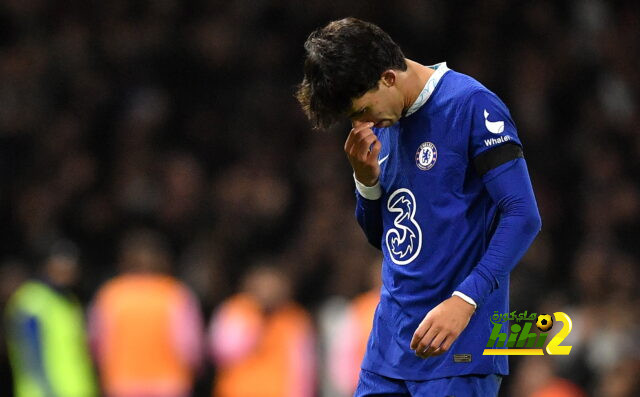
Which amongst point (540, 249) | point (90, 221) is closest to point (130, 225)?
point (90, 221)

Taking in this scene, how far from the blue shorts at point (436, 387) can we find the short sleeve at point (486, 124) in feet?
2.02

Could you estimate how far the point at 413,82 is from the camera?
3.30 m

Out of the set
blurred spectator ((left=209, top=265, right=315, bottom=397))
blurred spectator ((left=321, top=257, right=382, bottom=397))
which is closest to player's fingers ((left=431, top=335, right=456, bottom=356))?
blurred spectator ((left=321, top=257, right=382, bottom=397))

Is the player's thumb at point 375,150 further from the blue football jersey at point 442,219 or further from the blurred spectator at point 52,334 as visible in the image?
the blurred spectator at point 52,334

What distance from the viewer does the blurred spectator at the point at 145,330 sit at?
25.6 ft

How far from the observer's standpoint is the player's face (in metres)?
3.22

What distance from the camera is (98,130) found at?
9.74 meters

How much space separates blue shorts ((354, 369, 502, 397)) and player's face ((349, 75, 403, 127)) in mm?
723

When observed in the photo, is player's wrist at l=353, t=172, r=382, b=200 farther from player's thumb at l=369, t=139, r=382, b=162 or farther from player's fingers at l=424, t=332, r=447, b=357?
player's fingers at l=424, t=332, r=447, b=357

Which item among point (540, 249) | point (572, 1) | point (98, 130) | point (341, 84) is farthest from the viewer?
point (572, 1)

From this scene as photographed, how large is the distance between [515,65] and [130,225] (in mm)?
3481

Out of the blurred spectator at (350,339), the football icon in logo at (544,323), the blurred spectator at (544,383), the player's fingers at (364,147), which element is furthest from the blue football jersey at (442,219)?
the blurred spectator at (350,339)

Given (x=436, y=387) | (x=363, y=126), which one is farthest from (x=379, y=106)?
(x=436, y=387)

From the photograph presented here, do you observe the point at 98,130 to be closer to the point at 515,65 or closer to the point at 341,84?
the point at 515,65
